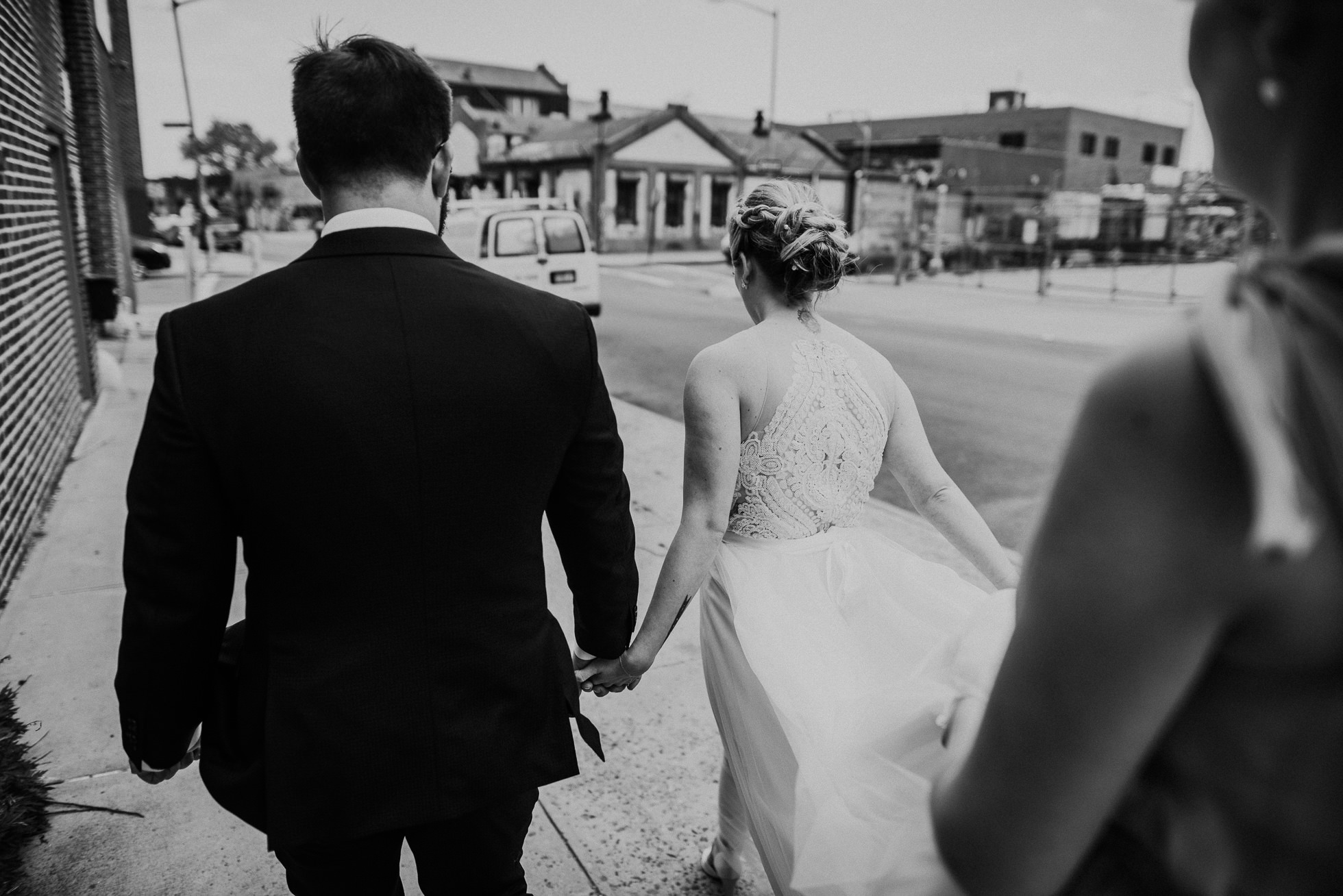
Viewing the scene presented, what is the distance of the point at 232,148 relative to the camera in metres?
93.8

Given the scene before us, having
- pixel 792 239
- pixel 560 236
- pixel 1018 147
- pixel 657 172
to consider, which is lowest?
pixel 560 236

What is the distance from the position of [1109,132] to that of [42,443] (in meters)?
68.5

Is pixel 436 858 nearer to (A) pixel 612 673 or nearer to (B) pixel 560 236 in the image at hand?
(A) pixel 612 673

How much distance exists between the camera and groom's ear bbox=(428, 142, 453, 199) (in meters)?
1.83

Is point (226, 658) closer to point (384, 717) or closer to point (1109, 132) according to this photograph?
point (384, 717)

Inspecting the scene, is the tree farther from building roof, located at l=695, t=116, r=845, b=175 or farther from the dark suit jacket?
the dark suit jacket

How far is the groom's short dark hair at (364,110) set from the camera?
1.66 meters

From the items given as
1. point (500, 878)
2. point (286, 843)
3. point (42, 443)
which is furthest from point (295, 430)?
point (42, 443)

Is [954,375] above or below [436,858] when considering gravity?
below

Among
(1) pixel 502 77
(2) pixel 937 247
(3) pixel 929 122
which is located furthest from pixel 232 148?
(2) pixel 937 247

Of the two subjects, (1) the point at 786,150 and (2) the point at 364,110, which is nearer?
(2) the point at 364,110

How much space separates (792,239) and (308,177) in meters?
1.22

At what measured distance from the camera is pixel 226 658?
1848mm

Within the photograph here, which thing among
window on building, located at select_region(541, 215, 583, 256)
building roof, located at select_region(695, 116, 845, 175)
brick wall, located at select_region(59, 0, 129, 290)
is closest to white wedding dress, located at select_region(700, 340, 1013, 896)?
brick wall, located at select_region(59, 0, 129, 290)
